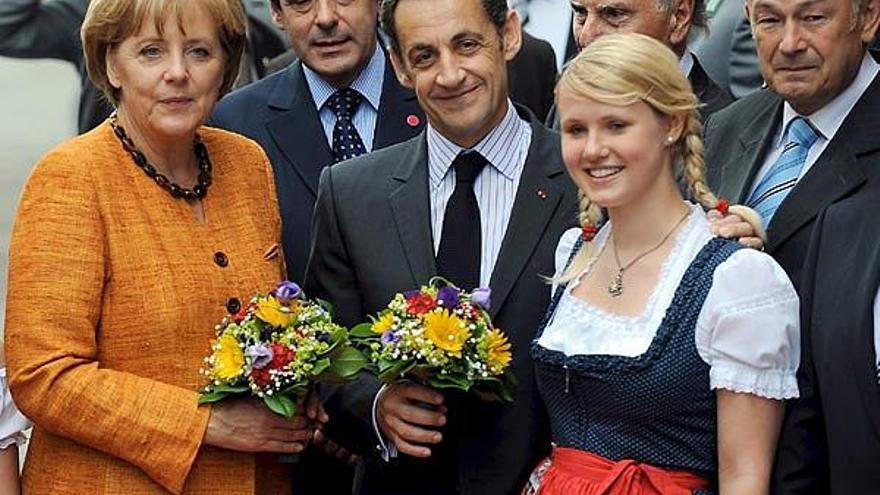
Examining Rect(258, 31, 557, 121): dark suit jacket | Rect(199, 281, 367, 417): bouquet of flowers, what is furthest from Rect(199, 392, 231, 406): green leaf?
Rect(258, 31, 557, 121): dark suit jacket

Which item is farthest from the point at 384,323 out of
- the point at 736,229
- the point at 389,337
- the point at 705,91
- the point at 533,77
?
the point at 533,77

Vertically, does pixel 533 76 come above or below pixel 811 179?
below

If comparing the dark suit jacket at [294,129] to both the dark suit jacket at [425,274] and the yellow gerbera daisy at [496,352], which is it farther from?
the yellow gerbera daisy at [496,352]

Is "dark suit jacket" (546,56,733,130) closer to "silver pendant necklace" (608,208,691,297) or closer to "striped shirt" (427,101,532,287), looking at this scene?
"striped shirt" (427,101,532,287)

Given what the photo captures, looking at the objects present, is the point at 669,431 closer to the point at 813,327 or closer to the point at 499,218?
the point at 813,327

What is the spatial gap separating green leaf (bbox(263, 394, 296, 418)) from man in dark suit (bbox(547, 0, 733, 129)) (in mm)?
1752

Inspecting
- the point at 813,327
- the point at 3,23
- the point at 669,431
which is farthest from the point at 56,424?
the point at 3,23

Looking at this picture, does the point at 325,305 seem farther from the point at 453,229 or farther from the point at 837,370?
the point at 837,370

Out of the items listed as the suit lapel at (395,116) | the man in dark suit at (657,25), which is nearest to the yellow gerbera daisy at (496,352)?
the suit lapel at (395,116)

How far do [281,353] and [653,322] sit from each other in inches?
32.3

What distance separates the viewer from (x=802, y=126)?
4082 millimetres

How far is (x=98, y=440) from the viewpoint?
3682 mm

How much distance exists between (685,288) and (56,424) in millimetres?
1448

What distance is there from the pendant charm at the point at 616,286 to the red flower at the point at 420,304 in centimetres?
38
